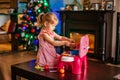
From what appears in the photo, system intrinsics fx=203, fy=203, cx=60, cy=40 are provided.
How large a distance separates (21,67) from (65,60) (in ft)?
1.55

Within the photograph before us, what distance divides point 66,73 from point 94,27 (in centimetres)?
244

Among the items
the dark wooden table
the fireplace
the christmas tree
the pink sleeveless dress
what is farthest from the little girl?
the christmas tree

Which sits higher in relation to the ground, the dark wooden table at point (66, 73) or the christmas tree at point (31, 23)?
the christmas tree at point (31, 23)

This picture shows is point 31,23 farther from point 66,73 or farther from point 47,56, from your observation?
point 66,73

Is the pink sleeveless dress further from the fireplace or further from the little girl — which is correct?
the fireplace

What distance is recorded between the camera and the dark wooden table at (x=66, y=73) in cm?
171

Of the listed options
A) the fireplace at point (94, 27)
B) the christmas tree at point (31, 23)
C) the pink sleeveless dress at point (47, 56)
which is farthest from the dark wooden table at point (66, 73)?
the christmas tree at point (31, 23)

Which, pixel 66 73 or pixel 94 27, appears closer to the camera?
pixel 66 73

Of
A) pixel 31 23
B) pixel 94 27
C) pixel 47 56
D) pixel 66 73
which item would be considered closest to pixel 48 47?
pixel 47 56

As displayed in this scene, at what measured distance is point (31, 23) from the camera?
493 centimetres

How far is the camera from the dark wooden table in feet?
5.63

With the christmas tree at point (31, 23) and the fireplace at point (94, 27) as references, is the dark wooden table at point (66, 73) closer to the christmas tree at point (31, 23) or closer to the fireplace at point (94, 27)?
the fireplace at point (94, 27)

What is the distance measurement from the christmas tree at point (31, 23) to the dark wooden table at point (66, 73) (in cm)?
282

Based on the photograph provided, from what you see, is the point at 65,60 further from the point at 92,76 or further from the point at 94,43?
the point at 94,43
